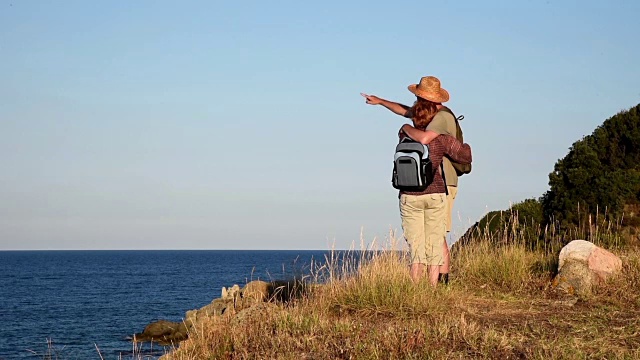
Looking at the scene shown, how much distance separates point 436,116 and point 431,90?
0.30 meters

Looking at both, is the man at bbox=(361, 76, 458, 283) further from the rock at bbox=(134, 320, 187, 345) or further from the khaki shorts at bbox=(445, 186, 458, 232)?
the rock at bbox=(134, 320, 187, 345)

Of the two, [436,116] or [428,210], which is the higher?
[436,116]

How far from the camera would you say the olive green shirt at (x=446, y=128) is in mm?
9352

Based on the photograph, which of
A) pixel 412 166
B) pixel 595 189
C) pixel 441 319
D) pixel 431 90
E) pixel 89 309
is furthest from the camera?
pixel 89 309

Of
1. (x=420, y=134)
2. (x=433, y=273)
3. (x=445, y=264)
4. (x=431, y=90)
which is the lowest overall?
(x=433, y=273)

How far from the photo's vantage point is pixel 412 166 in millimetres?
9023

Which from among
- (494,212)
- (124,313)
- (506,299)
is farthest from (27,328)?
(506,299)

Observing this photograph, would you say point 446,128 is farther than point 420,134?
Yes

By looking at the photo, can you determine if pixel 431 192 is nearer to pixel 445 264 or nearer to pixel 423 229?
pixel 423 229

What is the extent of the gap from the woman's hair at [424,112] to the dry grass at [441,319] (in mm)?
1654

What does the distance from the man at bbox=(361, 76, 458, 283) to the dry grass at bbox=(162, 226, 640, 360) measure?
102cm

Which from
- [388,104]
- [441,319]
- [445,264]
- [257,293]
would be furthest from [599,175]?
[441,319]

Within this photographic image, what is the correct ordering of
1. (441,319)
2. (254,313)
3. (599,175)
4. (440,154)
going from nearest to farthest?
(441,319), (254,313), (440,154), (599,175)

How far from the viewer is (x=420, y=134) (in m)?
9.11
